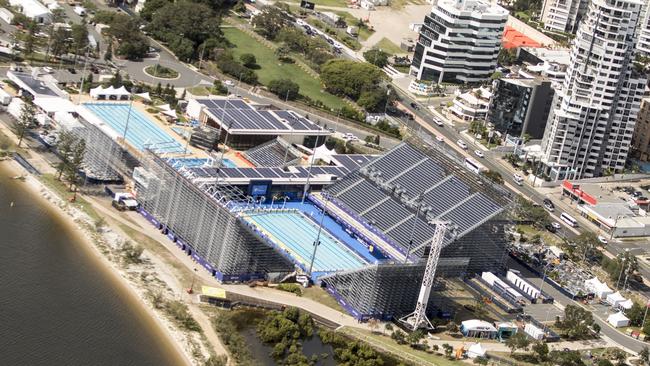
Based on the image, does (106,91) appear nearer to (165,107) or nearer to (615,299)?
(165,107)

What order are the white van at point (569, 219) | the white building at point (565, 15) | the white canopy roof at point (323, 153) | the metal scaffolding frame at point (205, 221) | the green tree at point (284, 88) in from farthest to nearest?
the white building at point (565, 15)
the green tree at point (284, 88)
the white van at point (569, 219)
the white canopy roof at point (323, 153)
the metal scaffolding frame at point (205, 221)

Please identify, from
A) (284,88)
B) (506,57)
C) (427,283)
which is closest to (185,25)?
(284,88)

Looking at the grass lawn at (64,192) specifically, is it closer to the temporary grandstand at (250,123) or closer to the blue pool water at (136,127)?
the blue pool water at (136,127)

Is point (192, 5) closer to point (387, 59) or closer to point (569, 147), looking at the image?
point (387, 59)

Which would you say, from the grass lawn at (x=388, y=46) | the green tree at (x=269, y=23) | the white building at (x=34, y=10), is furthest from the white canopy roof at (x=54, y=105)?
the grass lawn at (x=388, y=46)

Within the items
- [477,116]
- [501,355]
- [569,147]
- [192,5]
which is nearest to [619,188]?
[569,147]

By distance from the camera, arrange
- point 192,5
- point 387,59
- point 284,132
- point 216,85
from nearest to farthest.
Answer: point 284,132 < point 216,85 < point 192,5 < point 387,59
